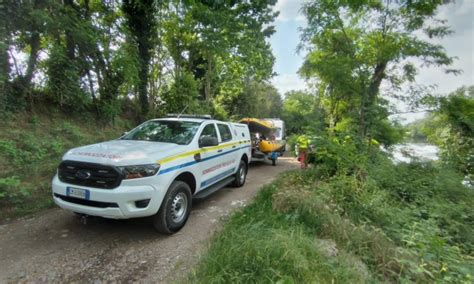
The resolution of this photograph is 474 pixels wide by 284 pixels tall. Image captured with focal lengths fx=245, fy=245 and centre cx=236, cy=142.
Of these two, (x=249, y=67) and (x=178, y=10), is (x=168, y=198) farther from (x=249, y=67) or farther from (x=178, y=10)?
(x=249, y=67)

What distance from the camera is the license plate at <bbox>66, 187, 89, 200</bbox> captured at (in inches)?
128

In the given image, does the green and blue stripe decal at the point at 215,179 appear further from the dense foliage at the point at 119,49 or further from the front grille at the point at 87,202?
the dense foliage at the point at 119,49

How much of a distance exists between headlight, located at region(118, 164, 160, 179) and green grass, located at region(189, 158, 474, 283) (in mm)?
1288

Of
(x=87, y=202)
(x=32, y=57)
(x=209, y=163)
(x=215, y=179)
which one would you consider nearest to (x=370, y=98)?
(x=215, y=179)

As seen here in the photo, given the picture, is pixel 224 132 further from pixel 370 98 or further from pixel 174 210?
pixel 370 98

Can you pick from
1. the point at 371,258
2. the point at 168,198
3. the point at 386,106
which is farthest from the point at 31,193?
the point at 386,106

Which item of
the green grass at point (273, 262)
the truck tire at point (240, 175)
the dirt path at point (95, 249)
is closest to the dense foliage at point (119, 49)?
the dirt path at point (95, 249)

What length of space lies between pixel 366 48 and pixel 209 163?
685cm

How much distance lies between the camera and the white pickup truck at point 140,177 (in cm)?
323

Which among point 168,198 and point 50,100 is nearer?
point 168,198

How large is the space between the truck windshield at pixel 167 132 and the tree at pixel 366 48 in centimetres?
546

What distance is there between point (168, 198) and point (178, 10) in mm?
10498

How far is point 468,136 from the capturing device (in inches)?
301

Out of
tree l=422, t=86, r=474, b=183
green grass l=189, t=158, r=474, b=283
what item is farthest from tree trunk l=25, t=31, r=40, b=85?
tree l=422, t=86, r=474, b=183
